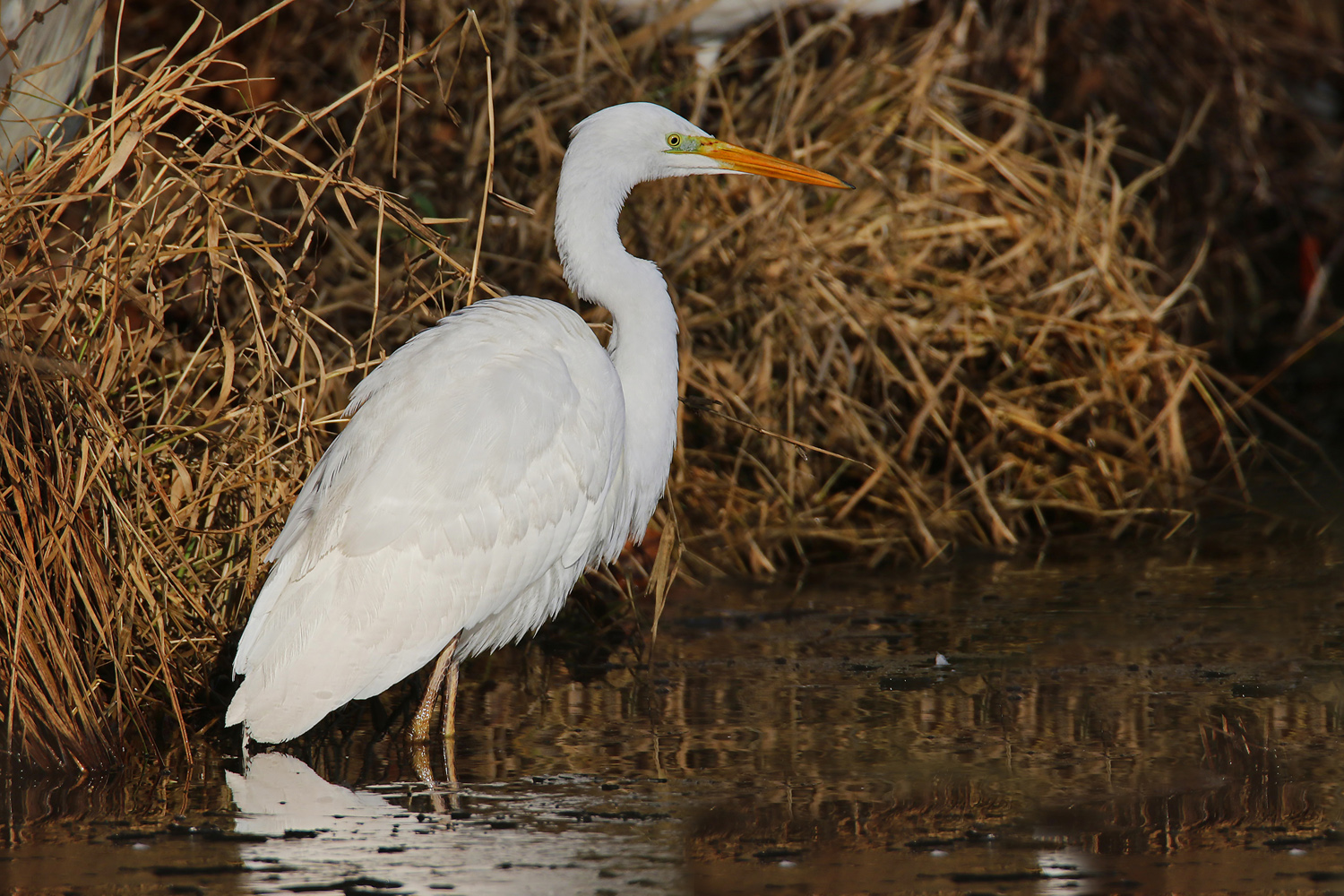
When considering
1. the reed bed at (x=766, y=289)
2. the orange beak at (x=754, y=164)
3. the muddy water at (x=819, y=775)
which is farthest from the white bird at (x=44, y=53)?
the muddy water at (x=819, y=775)

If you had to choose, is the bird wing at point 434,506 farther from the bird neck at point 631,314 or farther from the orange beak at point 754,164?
the orange beak at point 754,164

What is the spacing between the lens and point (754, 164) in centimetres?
397

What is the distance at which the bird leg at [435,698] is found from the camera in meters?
3.44

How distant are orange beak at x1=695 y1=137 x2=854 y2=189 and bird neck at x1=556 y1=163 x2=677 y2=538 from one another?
1.06ft

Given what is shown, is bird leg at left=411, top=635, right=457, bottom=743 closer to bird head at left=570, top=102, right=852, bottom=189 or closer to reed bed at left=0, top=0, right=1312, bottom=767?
reed bed at left=0, top=0, right=1312, bottom=767

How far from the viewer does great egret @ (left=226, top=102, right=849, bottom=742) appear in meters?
3.24

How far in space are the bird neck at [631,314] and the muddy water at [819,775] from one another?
0.63 m

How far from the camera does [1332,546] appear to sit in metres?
5.00

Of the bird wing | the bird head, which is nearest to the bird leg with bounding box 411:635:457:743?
the bird wing

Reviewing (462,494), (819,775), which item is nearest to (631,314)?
(462,494)

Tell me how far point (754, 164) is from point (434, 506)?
1314 mm

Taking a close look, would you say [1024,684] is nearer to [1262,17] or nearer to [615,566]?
[615,566]

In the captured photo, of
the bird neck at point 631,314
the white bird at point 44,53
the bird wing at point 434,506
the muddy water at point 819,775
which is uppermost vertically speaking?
the white bird at point 44,53

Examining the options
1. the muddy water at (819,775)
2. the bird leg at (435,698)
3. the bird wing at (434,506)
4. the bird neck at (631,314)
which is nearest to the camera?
the muddy water at (819,775)
